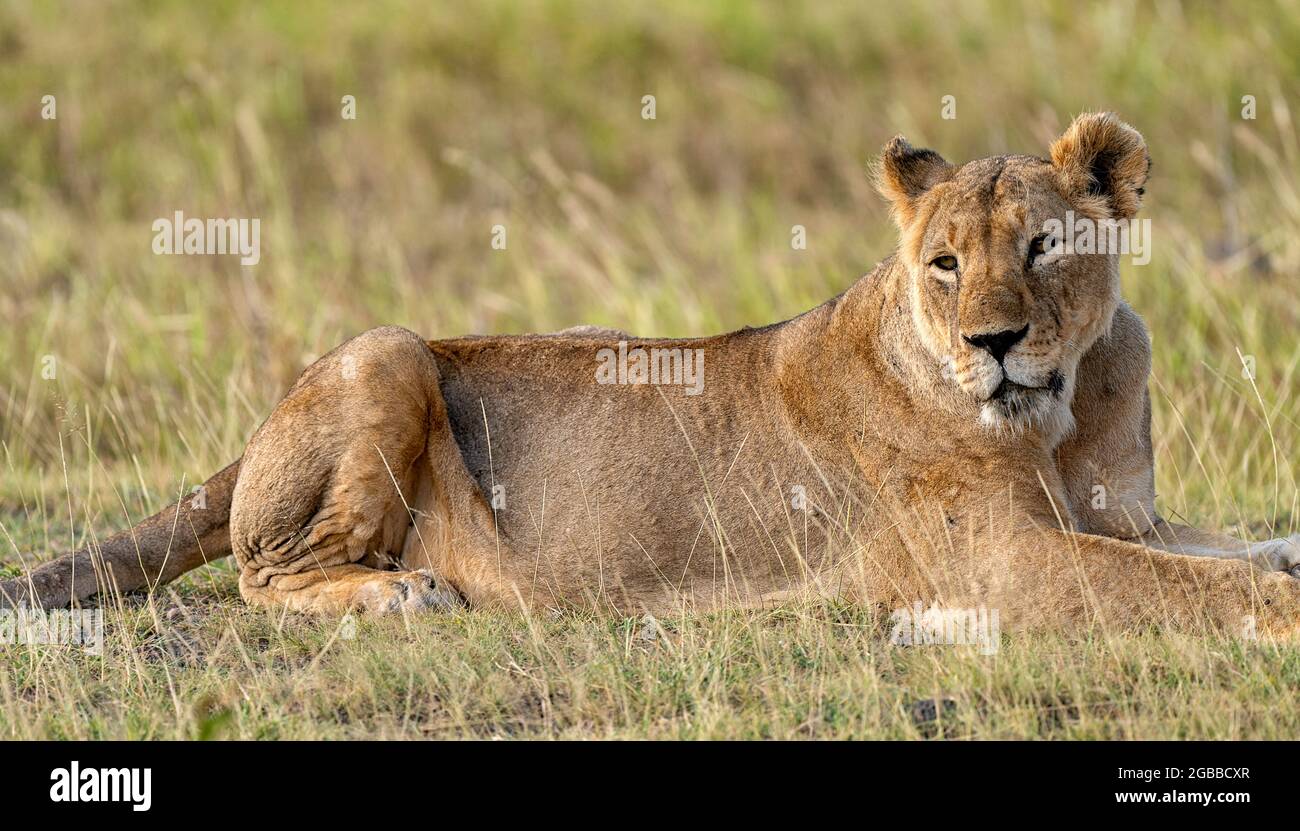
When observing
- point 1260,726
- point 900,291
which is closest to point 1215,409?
point 900,291

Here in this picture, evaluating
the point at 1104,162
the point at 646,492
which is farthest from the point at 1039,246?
the point at 646,492

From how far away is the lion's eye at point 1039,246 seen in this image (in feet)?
16.4

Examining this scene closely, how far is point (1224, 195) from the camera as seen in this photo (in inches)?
470

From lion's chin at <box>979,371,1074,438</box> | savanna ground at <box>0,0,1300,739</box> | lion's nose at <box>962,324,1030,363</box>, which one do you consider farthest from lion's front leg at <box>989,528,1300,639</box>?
lion's nose at <box>962,324,1030,363</box>

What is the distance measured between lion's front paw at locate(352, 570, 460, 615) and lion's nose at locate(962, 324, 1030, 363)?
196cm

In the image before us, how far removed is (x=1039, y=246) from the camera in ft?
16.4

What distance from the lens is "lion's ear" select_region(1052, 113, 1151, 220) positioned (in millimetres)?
5176

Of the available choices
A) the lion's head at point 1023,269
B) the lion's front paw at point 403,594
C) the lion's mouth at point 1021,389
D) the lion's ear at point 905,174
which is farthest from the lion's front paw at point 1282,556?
the lion's front paw at point 403,594

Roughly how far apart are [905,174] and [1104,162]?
676mm

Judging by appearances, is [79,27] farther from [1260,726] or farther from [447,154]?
[1260,726]

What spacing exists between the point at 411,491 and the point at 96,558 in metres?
1.13

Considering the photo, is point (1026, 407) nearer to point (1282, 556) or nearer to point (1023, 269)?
point (1023, 269)

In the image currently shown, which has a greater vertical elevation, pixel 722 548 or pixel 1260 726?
pixel 722 548

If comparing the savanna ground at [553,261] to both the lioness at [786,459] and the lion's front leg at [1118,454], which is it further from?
the lion's front leg at [1118,454]
